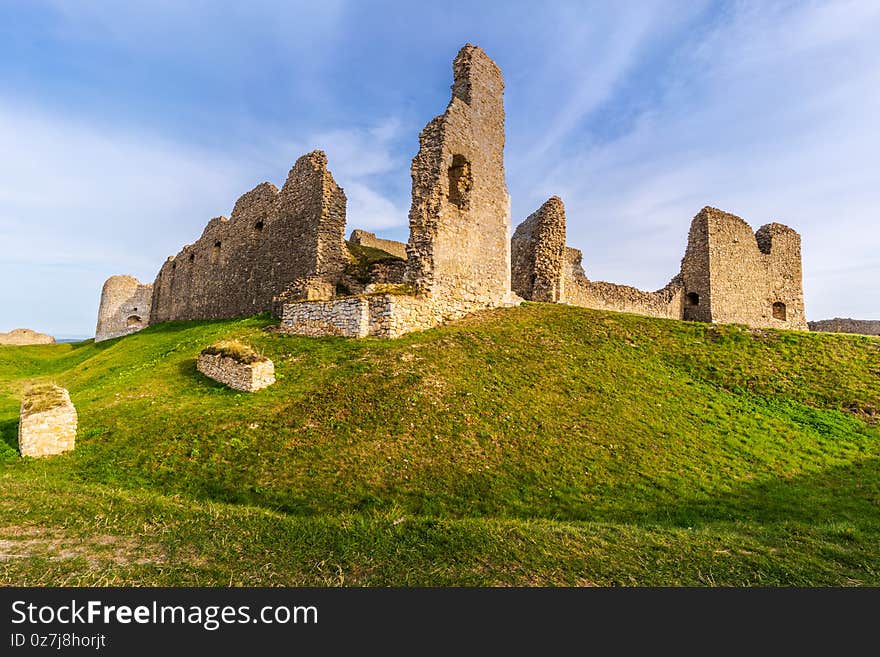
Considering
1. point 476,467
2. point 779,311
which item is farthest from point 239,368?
point 779,311

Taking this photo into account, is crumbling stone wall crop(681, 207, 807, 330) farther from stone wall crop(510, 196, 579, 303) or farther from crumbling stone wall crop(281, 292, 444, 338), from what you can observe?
crumbling stone wall crop(281, 292, 444, 338)

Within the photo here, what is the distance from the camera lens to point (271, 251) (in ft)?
72.4

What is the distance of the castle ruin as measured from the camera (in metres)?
15.1

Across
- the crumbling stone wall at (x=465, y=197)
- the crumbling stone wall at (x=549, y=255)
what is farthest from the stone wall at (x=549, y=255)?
the crumbling stone wall at (x=465, y=197)

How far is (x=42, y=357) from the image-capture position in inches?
1176

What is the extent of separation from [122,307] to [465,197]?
40.3 meters

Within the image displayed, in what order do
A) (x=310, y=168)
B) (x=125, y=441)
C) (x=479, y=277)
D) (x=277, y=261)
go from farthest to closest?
(x=277, y=261), (x=310, y=168), (x=479, y=277), (x=125, y=441)

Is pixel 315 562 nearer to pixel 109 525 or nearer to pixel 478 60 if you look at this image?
pixel 109 525

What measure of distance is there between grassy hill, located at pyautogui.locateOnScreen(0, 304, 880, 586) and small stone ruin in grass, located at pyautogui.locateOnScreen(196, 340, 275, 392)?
0.40 meters

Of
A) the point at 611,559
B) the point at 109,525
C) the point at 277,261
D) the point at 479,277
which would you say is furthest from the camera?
the point at 277,261

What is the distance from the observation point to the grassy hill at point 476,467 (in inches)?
194

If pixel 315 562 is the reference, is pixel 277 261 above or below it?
above

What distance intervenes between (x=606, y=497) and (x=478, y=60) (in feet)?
55.2

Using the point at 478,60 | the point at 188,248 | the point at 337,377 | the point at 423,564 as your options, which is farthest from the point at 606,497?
the point at 188,248
